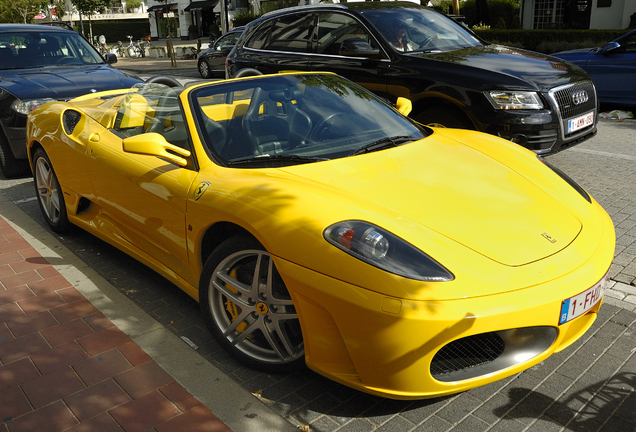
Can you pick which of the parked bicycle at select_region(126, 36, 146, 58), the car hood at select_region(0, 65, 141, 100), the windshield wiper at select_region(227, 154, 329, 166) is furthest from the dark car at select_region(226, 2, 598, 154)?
the parked bicycle at select_region(126, 36, 146, 58)

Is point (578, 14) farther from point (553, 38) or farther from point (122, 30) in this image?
point (122, 30)

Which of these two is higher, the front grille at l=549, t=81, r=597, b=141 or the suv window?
the suv window

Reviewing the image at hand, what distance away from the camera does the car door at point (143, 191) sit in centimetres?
328

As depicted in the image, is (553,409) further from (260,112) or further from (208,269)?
(260,112)

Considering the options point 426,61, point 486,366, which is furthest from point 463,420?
point 426,61

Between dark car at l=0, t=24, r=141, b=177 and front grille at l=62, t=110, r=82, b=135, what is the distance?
2.37 m

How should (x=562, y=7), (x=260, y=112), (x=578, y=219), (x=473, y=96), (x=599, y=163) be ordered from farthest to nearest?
1. (x=562, y=7)
2. (x=599, y=163)
3. (x=473, y=96)
4. (x=260, y=112)
5. (x=578, y=219)

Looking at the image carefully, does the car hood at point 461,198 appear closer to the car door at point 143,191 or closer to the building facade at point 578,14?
the car door at point 143,191

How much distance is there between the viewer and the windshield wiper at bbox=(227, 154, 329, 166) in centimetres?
322

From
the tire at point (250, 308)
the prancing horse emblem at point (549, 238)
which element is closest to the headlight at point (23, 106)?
the tire at point (250, 308)

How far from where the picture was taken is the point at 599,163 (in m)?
6.85

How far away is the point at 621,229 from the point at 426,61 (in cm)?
248

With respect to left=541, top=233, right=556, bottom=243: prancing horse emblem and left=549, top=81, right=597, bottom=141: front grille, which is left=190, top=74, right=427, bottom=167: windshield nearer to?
left=541, top=233, right=556, bottom=243: prancing horse emblem

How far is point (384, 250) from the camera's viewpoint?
7.95 feet
